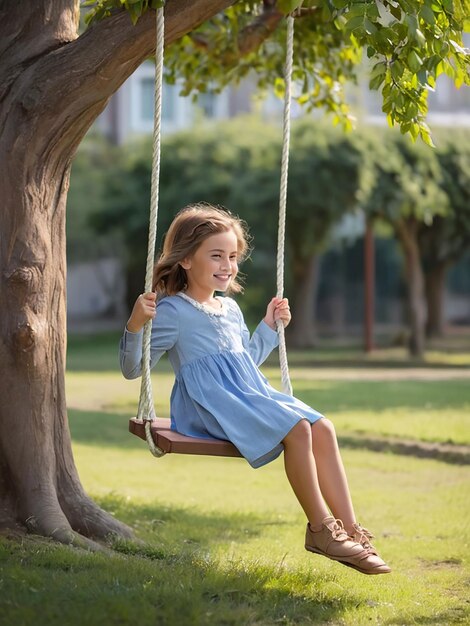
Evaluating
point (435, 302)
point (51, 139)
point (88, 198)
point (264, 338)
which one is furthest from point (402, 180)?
point (51, 139)

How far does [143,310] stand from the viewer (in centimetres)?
463

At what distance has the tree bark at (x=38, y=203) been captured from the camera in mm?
5000

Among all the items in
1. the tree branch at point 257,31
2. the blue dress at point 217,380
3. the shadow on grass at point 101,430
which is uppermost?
the tree branch at point 257,31

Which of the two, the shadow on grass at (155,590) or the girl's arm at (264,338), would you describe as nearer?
the shadow on grass at (155,590)

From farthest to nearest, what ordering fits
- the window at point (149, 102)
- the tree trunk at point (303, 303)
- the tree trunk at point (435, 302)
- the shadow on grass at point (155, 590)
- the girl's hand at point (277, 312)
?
1. the window at point (149, 102)
2. the tree trunk at point (435, 302)
3. the tree trunk at point (303, 303)
4. the girl's hand at point (277, 312)
5. the shadow on grass at point (155, 590)

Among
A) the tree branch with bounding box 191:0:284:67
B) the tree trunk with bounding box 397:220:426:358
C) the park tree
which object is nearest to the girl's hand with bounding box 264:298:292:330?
the park tree

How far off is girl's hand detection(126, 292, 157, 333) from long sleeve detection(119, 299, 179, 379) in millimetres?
84

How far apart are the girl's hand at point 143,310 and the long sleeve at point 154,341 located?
84 millimetres

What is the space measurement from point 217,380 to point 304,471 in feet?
1.85

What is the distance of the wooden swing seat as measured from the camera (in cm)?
437

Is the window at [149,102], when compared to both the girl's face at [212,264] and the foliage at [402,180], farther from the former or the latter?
the girl's face at [212,264]

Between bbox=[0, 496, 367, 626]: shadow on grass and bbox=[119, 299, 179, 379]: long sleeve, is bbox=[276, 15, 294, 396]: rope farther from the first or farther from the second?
bbox=[0, 496, 367, 626]: shadow on grass

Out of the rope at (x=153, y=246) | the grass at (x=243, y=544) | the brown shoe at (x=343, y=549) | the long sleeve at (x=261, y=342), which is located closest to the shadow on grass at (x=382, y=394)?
the grass at (x=243, y=544)

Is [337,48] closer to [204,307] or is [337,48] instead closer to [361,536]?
[204,307]
